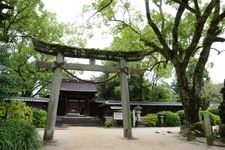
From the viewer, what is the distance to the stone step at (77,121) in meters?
26.8

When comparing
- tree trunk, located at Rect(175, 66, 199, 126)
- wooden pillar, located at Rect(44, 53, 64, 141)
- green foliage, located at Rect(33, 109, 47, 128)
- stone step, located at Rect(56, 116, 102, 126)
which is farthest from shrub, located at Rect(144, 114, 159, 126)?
wooden pillar, located at Rect(44, 53, 64, 141)

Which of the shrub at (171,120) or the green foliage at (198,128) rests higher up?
the shrub at (171,120)

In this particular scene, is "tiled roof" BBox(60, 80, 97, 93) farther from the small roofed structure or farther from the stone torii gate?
the stone torii gate

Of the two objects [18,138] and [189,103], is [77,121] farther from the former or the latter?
[18,138]

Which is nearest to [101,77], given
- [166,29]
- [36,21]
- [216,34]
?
[36,21]

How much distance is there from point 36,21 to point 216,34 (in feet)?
49.2

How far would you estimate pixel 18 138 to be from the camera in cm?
647

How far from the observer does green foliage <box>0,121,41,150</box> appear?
230 inches

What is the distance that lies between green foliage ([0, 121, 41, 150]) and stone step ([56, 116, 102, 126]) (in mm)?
19469

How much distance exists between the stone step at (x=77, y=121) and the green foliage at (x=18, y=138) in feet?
63.9

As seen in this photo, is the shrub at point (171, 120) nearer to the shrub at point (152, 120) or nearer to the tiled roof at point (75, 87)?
the shrub at point (152, 120)

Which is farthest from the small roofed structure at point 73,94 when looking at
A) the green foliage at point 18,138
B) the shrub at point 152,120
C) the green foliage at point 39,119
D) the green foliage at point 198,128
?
the green foliage at point 18,138

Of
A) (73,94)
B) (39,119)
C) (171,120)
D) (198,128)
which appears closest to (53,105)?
(198,128)

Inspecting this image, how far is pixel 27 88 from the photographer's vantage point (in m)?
28.5
